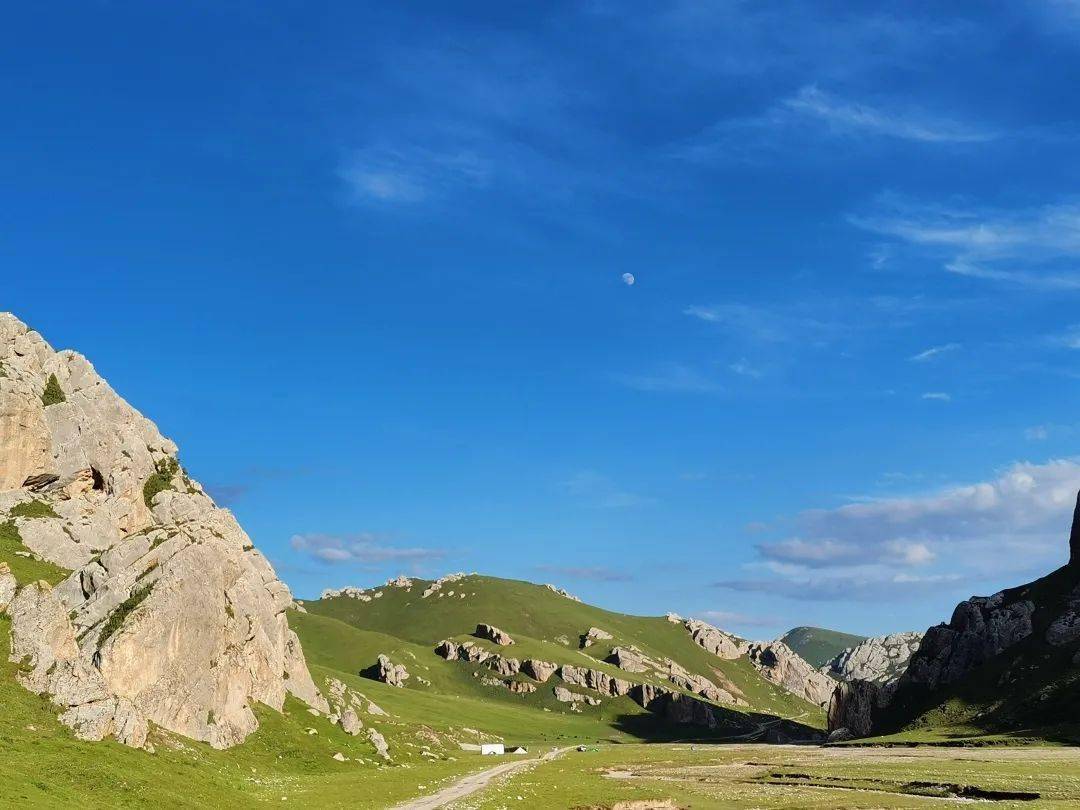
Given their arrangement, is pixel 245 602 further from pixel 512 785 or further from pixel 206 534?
pixel 512 785

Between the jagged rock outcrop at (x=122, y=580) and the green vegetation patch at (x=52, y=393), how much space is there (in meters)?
0.21

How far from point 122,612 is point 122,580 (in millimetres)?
5812

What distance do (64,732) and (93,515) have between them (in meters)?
57.5

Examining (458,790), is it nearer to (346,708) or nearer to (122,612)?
(122,612)

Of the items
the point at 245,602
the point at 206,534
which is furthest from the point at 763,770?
the point at 206,534

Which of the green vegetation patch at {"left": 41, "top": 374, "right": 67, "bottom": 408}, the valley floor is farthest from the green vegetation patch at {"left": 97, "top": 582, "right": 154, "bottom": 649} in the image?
the green vegetation patch at {"left": 41, "top": 374, "right": 67, "bottom": 408}

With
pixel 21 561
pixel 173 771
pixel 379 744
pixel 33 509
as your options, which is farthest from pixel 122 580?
pixel 379 744

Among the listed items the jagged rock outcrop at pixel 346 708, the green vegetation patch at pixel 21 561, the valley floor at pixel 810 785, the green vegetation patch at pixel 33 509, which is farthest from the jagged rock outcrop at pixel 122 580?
the valley floor at pixel 810 785

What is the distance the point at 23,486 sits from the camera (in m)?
109

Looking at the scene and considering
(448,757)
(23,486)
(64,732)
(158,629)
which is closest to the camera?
(64,732)

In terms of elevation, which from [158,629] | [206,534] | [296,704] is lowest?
[296,704]

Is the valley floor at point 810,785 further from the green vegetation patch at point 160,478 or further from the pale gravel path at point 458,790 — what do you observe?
the green vegetation patch at point 160,478

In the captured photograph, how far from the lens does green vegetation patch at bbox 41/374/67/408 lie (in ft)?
389

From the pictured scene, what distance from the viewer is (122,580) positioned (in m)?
92.2
